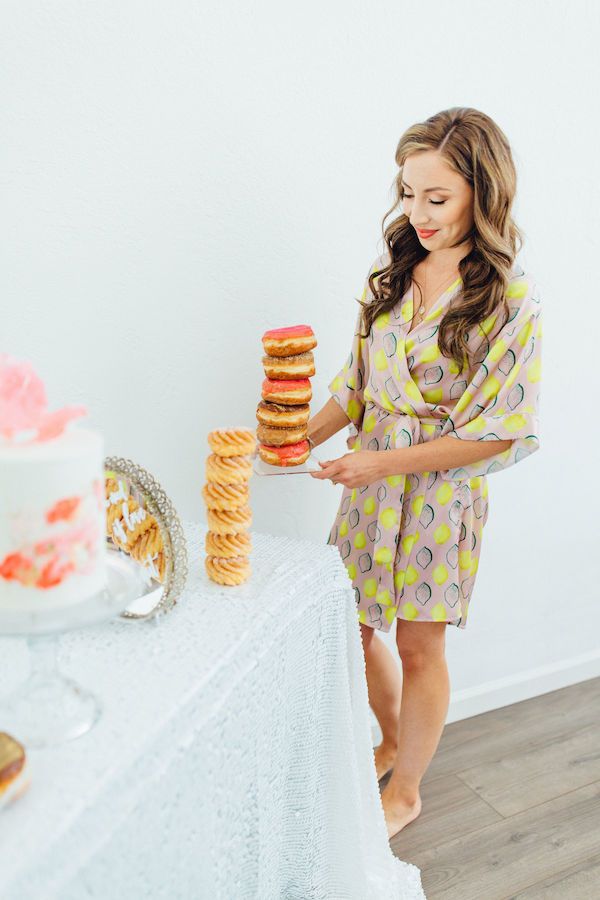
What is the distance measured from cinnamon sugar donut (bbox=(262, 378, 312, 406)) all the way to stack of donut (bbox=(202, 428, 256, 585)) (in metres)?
0.32

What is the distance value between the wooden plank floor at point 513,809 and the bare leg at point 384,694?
0.23 feet

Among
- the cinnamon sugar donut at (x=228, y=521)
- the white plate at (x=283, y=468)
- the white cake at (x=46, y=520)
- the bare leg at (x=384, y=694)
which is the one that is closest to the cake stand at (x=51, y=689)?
the white cake at (x=46, y=520)

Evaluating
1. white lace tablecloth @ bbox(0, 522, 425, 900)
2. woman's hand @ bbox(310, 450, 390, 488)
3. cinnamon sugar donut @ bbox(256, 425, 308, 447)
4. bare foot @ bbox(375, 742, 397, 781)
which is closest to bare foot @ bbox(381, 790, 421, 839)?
bare foot @ bbox(375, 742, 397, 781)

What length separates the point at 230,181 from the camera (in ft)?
5.00

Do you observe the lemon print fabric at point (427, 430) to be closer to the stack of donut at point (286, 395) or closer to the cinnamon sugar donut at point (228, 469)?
the stack of donut at point (286, 395)

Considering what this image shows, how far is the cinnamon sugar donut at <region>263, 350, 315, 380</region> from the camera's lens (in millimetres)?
1355

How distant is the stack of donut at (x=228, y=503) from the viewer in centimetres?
103

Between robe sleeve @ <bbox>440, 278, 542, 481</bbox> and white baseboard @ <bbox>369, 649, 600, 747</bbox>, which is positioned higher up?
robe sleeve @ <bbox>440, 278, 542, 481</bbox>

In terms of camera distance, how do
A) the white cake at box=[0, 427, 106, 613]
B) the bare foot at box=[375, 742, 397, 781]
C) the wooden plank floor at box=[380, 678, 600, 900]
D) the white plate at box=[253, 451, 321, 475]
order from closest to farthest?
the white cake at box=[0, 427, 106, 613], the white plate at box=[253, 451, 321, 475], the wooden plank floor at box=[380, 678, 600, 900], the bare foot at box=[375, 742, 397, 781]

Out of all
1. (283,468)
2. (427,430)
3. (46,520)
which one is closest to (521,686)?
(427,430)

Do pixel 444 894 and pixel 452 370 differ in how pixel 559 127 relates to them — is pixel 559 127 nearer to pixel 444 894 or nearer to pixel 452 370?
pixel 452 370

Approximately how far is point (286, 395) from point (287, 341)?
0.09 meters

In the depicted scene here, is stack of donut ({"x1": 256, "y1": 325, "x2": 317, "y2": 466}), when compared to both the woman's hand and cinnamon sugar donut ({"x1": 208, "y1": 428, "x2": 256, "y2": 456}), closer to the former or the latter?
the woman's hand

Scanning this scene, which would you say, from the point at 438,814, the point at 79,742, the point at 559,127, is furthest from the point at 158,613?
the point at 559,127
